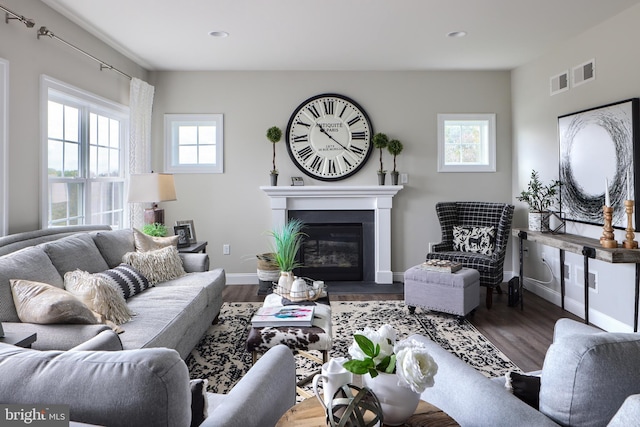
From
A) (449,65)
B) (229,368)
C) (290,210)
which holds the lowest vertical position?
(229,368)

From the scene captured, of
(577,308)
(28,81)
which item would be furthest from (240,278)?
(577,308)

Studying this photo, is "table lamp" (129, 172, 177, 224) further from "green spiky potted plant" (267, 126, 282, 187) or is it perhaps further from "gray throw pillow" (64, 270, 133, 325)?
"gray throw pillow" (64, 270, 133, 325)

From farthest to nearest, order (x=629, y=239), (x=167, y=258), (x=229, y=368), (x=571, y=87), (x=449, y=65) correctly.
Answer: (x=449, y=65) < (x=571, y=87) < (x=167, y=258) < (x=629, y=239) < (x=229, y=368)

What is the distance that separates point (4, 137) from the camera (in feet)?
9.12

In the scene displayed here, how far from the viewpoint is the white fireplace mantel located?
4.98 metres

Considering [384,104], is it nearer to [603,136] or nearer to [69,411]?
[603,136]

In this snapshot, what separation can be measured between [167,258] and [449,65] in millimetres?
3765

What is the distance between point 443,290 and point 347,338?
3.27 feet

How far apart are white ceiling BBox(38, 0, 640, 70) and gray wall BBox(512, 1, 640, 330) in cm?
15

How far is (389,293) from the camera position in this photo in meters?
4.72

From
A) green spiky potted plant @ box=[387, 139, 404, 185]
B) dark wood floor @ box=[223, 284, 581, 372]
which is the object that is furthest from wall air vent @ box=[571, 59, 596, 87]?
dark wood floor @ box=[223, 284, 581, 372]

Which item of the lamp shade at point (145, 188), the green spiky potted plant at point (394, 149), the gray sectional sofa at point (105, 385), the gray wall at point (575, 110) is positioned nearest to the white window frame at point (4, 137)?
the lamp shade at point (145, 188)

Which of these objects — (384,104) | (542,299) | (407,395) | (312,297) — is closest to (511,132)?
(384,104)

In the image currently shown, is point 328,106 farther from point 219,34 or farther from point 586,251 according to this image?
point 586,251
